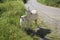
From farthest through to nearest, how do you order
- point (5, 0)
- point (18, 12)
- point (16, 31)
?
point (5, 0), point (18, 12), point (16, 31)

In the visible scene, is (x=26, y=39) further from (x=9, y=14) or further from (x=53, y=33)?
(x=9, y=14)

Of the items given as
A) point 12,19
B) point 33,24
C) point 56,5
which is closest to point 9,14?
point 12,19

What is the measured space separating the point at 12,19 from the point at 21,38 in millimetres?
2508

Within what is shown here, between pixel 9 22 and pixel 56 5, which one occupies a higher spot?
pixel 9 22

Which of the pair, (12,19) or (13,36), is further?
(12,19)

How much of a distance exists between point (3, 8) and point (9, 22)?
3.34m

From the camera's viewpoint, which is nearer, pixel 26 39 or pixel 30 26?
pixel 26 39

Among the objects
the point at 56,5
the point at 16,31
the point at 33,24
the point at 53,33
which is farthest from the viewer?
the point at 56,5

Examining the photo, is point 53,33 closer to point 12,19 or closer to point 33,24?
point 33,24

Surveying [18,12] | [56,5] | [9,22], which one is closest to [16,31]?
[9,22]

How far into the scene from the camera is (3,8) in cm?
1455

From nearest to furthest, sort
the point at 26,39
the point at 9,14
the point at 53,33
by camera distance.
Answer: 1. the point at 26,39
2. the point at 53,33
3. the point at 9,14

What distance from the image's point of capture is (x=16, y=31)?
10.2 m

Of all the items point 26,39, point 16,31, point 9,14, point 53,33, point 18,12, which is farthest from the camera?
point 18,12
